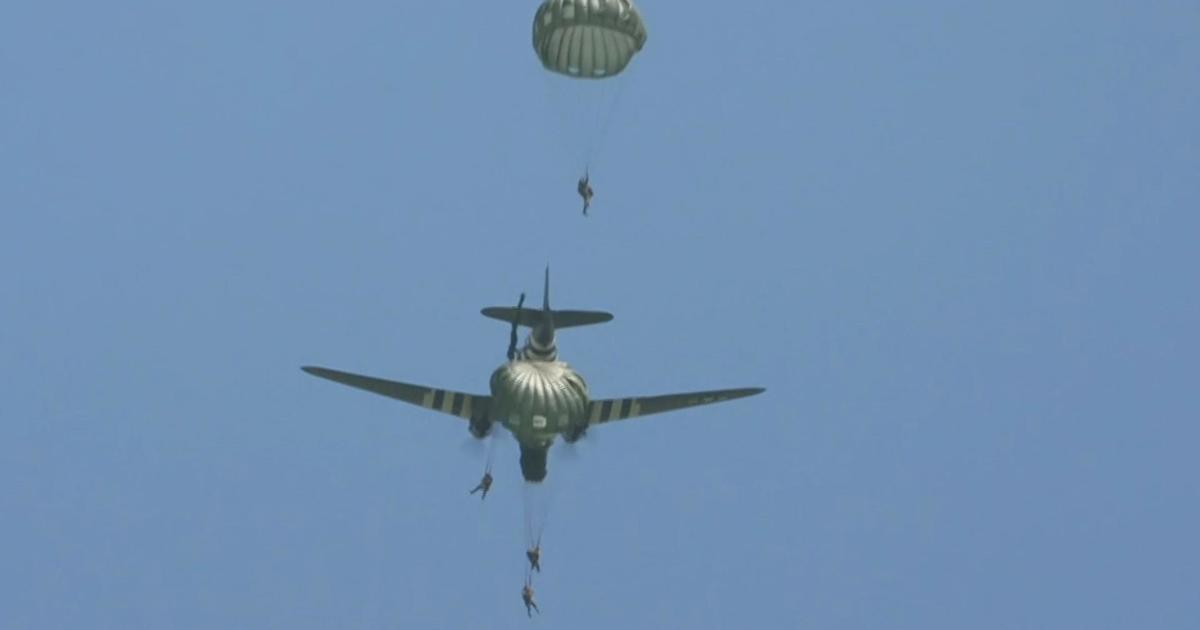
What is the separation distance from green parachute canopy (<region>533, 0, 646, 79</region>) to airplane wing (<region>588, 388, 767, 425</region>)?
1194 centimetres

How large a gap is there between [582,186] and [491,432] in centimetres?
953

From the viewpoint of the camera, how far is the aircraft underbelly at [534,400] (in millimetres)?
106500

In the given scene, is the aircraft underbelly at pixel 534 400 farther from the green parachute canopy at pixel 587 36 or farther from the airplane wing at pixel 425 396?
the green parachute canopy at pixel 587 36

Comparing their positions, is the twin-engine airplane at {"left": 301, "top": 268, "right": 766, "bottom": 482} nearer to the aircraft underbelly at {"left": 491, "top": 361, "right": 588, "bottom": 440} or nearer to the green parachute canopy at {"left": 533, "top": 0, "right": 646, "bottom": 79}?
the aircraft underbelly at {"left": 491, "top": 361, "right": 588, "bottom": 440}

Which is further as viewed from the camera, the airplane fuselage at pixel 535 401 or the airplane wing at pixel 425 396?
the airplane wing at pixel 425 396

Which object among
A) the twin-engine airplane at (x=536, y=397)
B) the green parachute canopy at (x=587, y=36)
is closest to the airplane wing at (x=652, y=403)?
the twin-engine airplane at (x=536, y=397)

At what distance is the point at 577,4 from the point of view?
10688 centimetres

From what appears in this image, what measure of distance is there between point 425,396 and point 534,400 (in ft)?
22.6

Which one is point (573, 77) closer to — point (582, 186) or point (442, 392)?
point (582, 186)

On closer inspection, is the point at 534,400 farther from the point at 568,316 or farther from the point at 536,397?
the point at 568,316

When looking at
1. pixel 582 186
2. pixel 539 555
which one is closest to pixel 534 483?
pixel 539 555

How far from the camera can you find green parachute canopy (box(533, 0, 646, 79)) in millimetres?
106938

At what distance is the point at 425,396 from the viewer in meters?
112

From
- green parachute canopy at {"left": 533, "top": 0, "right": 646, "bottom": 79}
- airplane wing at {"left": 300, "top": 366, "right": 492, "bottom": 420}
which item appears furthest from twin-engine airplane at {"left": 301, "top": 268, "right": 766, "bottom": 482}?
green parachute canopy at {"left": 533, "top": 0, "right": 646, "bottom": 79}
